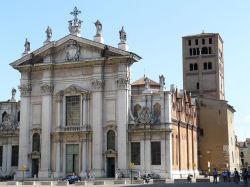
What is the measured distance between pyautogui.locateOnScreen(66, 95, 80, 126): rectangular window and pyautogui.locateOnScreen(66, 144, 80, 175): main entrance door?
2.60 m

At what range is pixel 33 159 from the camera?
5378cm

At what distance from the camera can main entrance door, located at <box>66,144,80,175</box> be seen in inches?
2042

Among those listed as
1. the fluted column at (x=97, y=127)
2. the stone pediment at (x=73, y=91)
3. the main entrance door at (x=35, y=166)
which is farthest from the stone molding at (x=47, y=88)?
the main entrance door at (x=35, y=166)

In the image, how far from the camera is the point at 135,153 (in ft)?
162

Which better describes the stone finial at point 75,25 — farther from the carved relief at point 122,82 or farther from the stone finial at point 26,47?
the carved relief at point 122,82

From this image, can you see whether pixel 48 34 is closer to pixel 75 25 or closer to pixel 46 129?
pixel 75 25

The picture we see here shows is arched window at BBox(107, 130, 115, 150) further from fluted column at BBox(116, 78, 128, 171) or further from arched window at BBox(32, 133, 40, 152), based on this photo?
arched window at BBox(32, 133, 40, 152)

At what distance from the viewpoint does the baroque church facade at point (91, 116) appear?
4891 cm

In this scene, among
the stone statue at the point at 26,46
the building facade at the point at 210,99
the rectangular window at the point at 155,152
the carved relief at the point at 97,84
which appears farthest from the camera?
the building facade at the point at 210,99

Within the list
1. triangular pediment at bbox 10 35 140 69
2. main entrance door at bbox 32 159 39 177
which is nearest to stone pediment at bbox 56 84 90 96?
triangular pediment at bbox 10 35 140 69

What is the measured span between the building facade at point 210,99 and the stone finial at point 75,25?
21721mm

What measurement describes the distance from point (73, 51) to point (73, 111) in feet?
22.3

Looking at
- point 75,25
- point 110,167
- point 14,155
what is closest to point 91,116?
point 110,167

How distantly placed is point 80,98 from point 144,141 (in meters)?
8.99
